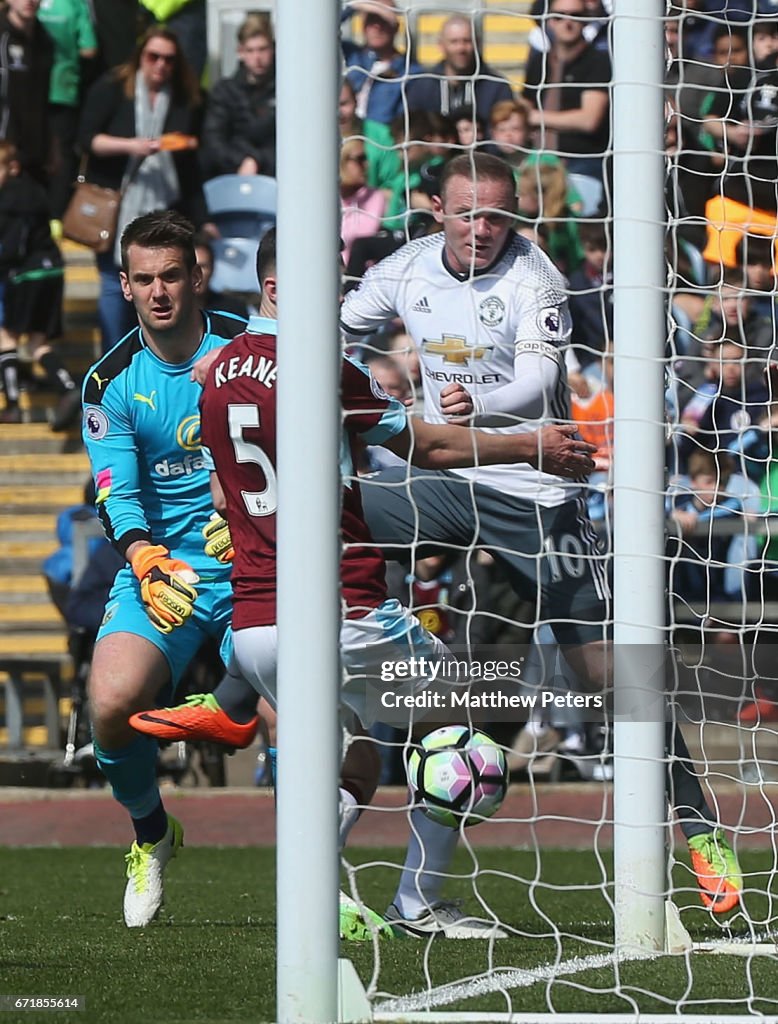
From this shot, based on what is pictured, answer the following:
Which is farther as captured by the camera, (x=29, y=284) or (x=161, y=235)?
(x=29, y=284)

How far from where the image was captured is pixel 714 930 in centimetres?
538

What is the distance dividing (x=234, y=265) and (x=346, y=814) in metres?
8.19

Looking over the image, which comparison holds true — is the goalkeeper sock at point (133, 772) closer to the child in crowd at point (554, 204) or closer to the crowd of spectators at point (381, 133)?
the crowd of spectators at point (381, 133)

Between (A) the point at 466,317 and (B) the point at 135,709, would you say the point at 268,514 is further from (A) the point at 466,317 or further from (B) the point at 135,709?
(A) the point at 466,317

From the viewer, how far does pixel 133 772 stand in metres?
5.62

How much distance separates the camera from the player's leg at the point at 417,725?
4520mm

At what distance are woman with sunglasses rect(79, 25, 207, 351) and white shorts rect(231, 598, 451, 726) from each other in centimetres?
712

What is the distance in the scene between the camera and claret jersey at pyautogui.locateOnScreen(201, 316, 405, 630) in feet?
15.7

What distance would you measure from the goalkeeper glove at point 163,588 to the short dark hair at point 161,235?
946 millimetres

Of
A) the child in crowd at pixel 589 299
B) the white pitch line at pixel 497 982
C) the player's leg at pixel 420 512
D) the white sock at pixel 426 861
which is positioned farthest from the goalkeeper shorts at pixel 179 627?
the child in crowd at pixel 589 299

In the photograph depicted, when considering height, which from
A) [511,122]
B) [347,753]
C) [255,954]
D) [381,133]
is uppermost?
[381,133]

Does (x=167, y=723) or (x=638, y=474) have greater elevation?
(x=638, y=474)

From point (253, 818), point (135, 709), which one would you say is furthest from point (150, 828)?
point (253, 818)

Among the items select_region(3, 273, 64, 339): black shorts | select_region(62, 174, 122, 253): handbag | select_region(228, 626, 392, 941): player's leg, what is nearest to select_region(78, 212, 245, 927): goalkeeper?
select_region(228, 626, 392, 941): player's leg
